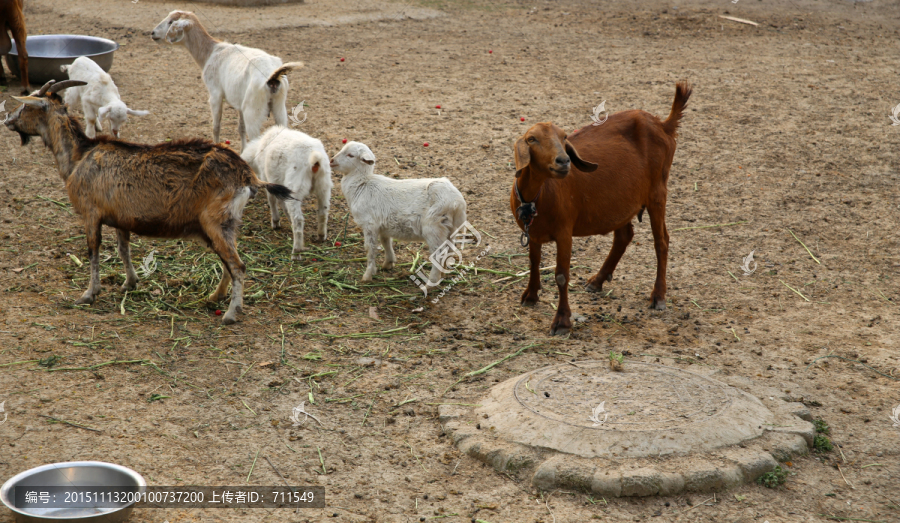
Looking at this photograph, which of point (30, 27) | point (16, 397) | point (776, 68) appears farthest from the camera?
point (30, 27)

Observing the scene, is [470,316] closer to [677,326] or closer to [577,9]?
[677,326]

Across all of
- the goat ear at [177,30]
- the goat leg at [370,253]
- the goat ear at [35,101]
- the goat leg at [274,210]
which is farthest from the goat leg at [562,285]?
the goat ear at [177,30]

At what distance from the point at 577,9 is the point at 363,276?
11866mm

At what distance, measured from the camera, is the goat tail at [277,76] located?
7.12 metres

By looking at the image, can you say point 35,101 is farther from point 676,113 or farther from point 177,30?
point 676,113

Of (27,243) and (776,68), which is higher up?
(776,68)

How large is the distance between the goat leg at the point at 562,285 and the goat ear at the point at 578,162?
51cm

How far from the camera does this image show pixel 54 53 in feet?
35.3

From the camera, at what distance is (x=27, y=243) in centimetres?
632

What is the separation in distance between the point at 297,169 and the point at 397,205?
993mm

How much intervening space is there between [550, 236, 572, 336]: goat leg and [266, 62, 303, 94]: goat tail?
3.26m

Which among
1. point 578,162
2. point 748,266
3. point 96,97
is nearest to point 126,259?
point 96,97

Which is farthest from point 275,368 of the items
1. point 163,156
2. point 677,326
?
point 677,326

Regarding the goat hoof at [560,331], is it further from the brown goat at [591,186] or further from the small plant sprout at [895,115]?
the small plant sprout at [895,115]
